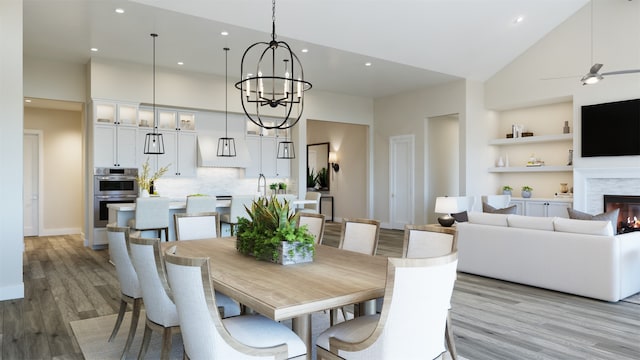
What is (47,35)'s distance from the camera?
247 inches

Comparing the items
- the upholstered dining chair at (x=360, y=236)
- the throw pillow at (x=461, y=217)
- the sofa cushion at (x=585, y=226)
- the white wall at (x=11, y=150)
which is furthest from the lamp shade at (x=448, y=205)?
the white wall at (x=11, y=150)

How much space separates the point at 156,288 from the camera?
2443 mm

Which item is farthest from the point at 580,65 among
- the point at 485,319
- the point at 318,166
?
the point at 318,166

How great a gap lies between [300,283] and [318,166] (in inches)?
423

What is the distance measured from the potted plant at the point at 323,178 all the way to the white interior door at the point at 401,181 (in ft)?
8.50

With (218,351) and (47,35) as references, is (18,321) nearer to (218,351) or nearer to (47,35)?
(218,351)

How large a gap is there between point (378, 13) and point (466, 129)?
3571 millimetres

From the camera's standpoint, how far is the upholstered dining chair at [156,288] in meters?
2.38

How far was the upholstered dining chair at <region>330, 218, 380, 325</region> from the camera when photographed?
3330 millimetres

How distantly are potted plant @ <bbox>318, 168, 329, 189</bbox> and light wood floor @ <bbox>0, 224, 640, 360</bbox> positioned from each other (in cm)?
740

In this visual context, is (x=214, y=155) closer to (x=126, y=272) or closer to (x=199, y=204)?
(x=199, y=204)

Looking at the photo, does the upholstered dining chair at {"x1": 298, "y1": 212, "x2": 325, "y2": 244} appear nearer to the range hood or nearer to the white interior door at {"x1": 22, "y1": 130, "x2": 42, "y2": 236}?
the range hood

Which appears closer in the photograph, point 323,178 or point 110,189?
point 110,189

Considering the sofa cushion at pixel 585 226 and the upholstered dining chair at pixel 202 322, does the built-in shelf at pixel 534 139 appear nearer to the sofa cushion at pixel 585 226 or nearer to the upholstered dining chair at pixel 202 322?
the sofa cushion at pixel 585 226
